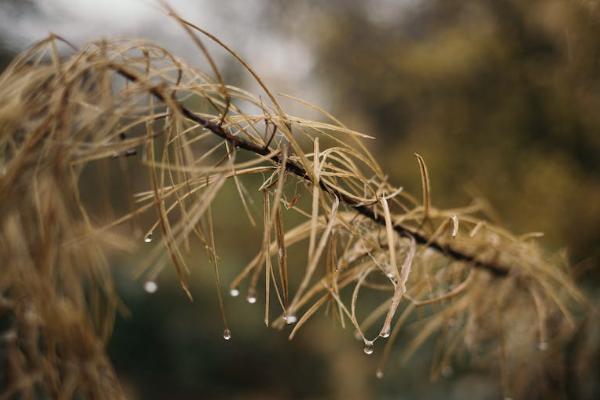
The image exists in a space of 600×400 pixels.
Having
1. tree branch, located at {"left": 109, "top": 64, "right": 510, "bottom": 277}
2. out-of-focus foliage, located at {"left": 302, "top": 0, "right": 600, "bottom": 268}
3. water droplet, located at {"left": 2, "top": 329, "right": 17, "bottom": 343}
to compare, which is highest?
out-of-focus foliage, located at {"left": 302, "top": 0, "right": 600, "bottom": 268}

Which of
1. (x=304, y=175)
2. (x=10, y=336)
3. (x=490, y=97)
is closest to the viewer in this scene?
(x=10, y=336)

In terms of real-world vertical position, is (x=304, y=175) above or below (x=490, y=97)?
below

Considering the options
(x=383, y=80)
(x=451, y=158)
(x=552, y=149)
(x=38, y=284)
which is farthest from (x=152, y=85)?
(x=383, y=80)

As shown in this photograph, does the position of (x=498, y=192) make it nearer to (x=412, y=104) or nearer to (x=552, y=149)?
(x=552, y=149)

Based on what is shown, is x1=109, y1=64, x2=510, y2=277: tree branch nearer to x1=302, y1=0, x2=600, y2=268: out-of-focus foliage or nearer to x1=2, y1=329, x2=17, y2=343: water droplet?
x1=2, y1=329, x2=17, y2=343: water droplet

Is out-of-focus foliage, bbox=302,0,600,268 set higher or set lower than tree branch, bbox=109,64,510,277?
higher

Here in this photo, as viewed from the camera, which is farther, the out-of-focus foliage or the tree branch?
the out-of-focus foliage

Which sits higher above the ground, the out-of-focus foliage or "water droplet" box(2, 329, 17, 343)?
the out-of-focus foliage

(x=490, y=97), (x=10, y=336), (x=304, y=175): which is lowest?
(x=10, y=336)

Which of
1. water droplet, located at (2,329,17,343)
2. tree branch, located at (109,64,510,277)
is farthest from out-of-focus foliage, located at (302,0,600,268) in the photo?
water droplet, located at (2,329,17,343)

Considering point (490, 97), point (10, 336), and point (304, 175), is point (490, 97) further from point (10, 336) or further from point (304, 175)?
point (10, 336)

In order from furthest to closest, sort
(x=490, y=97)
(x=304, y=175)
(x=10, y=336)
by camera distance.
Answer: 1. (x=490, y=97)
2. (x=304, y=175)
3. (x=10, y=336)

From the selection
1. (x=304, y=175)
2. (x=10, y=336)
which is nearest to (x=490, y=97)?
(x=304, y=175)
